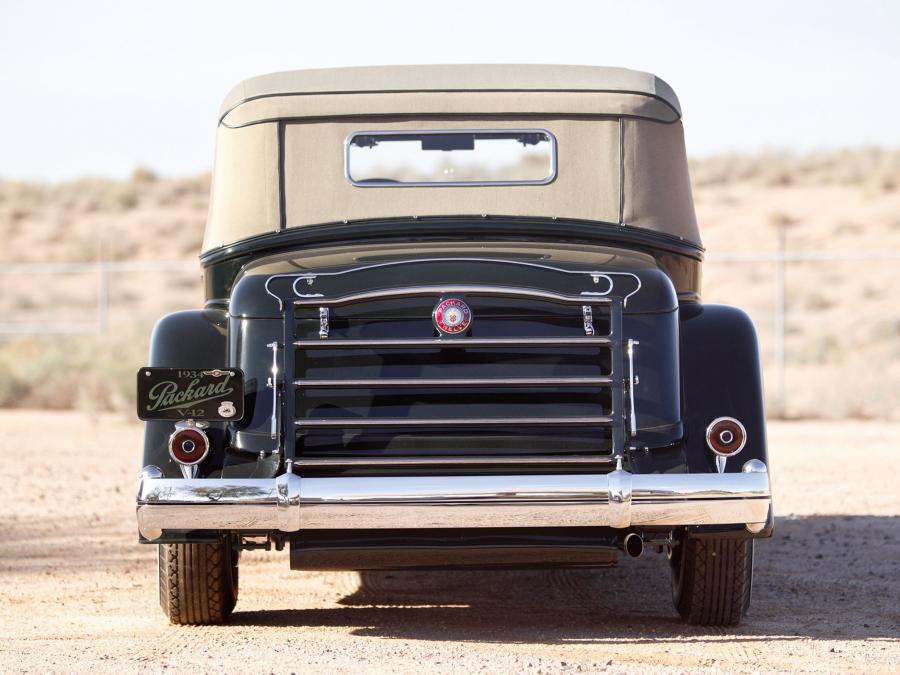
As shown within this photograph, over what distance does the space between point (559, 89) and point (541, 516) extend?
2.26 m

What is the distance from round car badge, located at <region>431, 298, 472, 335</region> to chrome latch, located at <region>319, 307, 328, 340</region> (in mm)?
405

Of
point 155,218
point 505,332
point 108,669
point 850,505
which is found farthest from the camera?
point 155,218

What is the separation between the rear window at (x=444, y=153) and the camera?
19.2 ft

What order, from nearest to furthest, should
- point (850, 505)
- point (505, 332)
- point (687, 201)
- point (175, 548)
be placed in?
point (505, 332)
point (175, 548)
point (687, 201)
point (850, 505)

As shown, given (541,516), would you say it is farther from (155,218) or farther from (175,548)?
(155,218)

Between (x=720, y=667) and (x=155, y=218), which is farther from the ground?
(x=155, y=218)

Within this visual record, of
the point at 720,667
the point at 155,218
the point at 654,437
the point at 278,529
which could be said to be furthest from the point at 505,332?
the point at 155,218

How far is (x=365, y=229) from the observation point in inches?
223

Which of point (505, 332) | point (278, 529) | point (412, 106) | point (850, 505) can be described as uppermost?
point (412, 106)

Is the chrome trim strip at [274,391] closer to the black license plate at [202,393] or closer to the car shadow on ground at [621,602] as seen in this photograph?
the black license plate at [202,393]

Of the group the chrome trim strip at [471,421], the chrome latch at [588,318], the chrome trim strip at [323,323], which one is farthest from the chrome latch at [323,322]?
the chrome latch at [588,318]

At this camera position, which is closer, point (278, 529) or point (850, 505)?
point (278, 529)

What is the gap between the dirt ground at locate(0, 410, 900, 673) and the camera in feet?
15.0

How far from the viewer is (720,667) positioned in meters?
4.47
